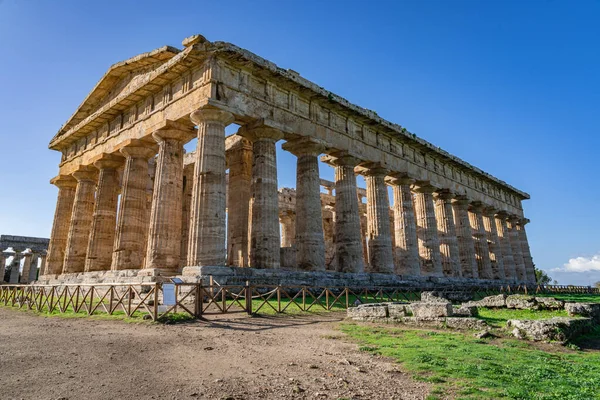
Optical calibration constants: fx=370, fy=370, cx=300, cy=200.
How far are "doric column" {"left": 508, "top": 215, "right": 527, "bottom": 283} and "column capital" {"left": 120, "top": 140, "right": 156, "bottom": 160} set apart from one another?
37.0 m

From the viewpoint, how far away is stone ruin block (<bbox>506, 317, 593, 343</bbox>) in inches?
315

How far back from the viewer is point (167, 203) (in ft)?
58.1

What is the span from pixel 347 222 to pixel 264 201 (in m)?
6.01

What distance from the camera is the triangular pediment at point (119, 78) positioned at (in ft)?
65.3

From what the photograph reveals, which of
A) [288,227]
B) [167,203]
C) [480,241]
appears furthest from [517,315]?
[288,227]

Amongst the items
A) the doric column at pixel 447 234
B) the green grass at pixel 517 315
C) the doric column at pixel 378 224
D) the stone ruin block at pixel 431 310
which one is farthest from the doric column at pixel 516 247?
the stone ruin block at pixel 431 310

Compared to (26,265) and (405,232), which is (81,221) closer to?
(405,232)

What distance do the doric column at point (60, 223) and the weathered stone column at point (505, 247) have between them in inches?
1479

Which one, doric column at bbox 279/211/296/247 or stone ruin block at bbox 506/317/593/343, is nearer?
stone ruin block at bbox 506/317/593/343

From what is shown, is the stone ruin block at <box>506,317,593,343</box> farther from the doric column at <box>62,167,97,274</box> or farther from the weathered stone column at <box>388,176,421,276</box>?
the doric column at <box>62,167,97,274</box>

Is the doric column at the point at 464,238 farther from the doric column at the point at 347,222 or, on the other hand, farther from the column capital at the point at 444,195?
the doric column at the point at 347,222

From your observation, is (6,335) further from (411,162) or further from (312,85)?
(411,162)

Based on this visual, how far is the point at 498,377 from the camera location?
5301mm

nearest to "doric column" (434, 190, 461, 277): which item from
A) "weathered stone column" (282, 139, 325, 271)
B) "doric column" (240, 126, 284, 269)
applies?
"weathered stone column" (282, 139, 325, 271)
